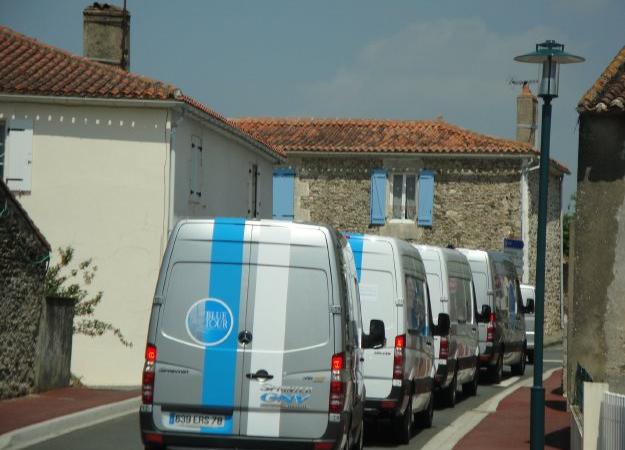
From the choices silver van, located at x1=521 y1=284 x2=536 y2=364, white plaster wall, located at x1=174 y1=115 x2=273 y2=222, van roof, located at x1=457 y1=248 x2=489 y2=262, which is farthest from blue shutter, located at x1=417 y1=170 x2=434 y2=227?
van roof, located at x1=457 y1=248 x2=489 y2=262

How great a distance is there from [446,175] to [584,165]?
1182 inches

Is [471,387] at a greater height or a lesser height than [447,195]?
lesser

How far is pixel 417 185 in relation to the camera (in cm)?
4894

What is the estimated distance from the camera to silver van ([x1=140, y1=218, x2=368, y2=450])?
38.9 ft

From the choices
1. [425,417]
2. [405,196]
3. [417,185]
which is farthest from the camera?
[405,196]

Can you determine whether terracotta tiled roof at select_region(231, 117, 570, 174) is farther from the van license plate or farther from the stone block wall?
the van license plate

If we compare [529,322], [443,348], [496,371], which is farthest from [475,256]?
[529,322]

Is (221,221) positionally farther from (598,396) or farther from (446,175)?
(446,175)

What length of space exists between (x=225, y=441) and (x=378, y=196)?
3765cm

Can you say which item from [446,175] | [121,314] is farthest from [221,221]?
[446,175]

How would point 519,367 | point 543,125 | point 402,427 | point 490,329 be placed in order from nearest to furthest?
point 543,125 < point 402,427 < point 490,329 < point 519,367

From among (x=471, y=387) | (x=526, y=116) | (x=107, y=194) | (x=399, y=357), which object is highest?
(x=526, y=116)

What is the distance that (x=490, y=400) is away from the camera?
23969mm

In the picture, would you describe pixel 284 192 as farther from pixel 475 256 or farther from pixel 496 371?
pixel 475 256
